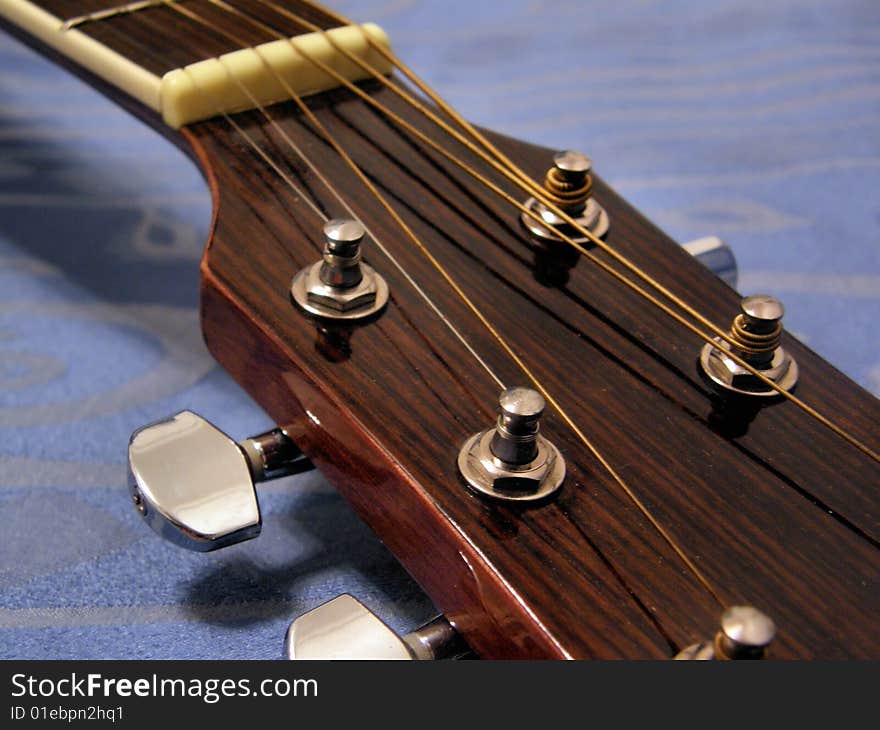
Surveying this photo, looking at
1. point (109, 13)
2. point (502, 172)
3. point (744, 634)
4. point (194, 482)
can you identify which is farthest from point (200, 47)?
point (744, 634)

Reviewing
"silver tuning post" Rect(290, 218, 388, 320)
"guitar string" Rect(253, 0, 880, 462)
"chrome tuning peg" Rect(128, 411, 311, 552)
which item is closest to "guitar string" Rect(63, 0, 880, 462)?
"guitar string" Rect(253, 0, 880, 462)

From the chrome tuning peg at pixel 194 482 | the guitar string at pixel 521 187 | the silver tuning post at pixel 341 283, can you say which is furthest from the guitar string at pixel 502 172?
the chrome tuning peg at pixel 194 482

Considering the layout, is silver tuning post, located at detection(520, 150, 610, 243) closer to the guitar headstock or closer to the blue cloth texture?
the guitar headstock

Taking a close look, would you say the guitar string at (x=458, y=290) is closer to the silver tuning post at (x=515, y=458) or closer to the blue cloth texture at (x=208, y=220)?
the silver tuning post at (x=515, y=458)

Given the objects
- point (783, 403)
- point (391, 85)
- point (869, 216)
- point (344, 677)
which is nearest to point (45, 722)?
point (344, 677)

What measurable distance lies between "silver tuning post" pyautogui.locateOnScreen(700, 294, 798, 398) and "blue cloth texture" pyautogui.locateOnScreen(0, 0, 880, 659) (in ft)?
1.07

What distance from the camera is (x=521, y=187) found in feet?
3.37

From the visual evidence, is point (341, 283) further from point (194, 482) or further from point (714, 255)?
point (714, 255)

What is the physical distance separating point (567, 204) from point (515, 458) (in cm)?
32

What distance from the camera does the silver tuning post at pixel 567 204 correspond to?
1006 millimetres

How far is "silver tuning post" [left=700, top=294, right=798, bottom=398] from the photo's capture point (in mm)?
862

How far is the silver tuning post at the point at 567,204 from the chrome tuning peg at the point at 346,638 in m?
0.40

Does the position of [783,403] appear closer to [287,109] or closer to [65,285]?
[287,109]

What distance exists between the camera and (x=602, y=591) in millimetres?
729
